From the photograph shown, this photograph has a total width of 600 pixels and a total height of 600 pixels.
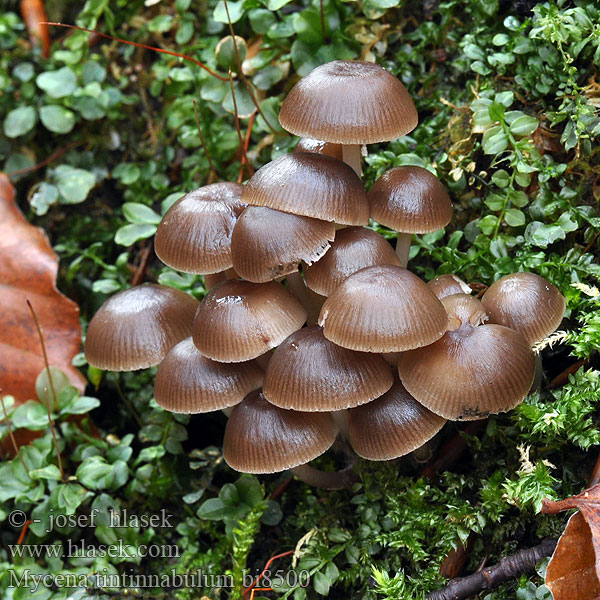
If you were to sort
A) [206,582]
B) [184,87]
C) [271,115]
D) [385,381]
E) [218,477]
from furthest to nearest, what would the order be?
Result: [184,87] → [271,115] → [218,477] → [206,582] → [385,381]

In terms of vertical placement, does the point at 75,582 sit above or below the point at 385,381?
below

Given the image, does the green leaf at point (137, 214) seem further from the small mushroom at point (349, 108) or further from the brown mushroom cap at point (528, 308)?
the brown mushroom cap at point (528, 308)

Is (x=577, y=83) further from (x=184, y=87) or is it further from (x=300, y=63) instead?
(x=184, y=87)

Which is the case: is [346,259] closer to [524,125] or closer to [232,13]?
[524,125]

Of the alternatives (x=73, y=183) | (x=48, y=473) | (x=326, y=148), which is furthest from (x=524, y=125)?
(x=73, y=183)

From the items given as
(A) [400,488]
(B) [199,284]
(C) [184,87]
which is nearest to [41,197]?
(C) [184,87]

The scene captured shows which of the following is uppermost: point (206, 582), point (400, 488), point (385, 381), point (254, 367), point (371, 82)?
point (371, 82)

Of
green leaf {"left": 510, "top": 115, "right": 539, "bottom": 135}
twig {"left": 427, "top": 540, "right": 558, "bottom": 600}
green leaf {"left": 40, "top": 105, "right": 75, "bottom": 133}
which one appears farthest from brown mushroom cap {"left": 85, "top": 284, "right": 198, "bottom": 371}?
green leaf {"left": 40, "top": 105, "right": 75, "bottom": 133}
